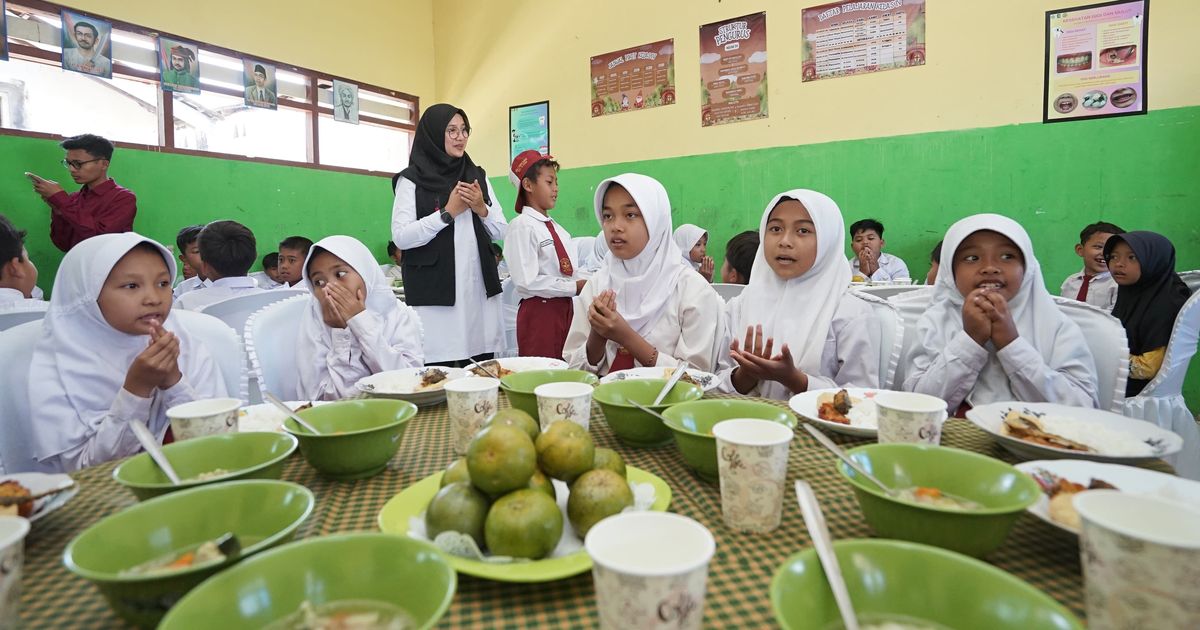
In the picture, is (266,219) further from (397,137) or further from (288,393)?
(288,393)

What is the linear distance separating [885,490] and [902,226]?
15.3 feet

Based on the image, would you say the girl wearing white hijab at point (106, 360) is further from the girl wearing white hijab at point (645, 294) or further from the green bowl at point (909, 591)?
the green bowl at point (909, 591)

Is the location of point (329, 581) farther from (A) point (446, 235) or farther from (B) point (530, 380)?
(A) point (446, 235)

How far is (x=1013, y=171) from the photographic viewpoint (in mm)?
4344

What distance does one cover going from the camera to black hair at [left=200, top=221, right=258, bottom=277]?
10.5 ft

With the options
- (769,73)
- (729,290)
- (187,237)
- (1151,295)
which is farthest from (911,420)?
(187,237)

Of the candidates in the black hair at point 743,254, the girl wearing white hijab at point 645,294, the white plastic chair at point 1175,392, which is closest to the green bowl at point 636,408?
the girl wearing white hijab at point 645,294

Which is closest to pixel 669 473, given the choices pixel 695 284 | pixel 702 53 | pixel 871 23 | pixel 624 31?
pixel 695 284

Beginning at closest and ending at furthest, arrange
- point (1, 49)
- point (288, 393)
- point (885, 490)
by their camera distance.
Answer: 1. point (885, 490)
2. point (288, 393)
3. point (1, 49)

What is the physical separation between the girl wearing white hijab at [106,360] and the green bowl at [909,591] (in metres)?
1.50

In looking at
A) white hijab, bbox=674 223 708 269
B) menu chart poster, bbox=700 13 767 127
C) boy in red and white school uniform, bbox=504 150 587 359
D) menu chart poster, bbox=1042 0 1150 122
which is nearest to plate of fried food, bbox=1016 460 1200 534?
boy in red and white school uniform, bbox=504 150 587 359

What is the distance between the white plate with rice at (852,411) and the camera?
114 cm

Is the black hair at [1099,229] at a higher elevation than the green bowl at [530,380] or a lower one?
higher

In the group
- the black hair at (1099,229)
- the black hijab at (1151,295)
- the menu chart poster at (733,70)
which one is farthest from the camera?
the menu chart poster at (733,70)
